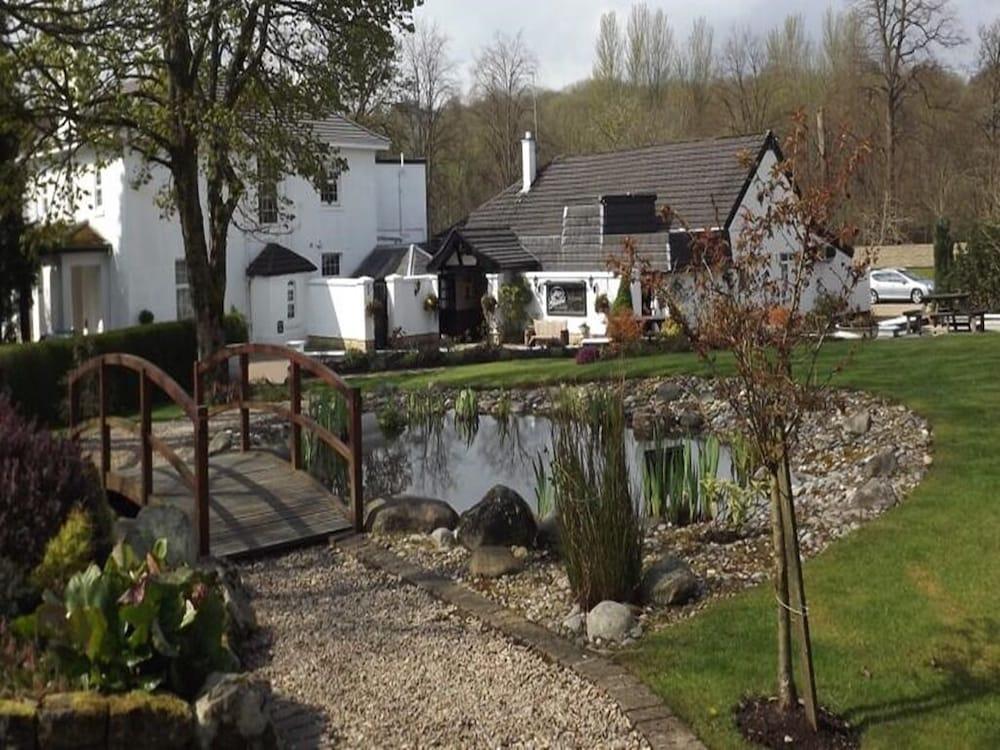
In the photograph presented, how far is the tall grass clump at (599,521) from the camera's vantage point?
7523 mm

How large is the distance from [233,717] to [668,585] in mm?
3248

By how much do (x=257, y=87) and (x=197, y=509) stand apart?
447 inches

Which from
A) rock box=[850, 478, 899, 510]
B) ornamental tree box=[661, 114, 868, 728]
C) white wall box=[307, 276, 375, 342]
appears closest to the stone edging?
ornamental tree box=[661, 114, 868, 728]

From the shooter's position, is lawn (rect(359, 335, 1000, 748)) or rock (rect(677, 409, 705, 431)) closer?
lawn (rect(359, 335, 1000, 748))

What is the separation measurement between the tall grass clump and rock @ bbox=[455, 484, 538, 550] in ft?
4.73

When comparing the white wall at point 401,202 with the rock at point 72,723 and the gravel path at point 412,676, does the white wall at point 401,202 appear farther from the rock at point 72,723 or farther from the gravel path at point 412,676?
the rock at point 72,723

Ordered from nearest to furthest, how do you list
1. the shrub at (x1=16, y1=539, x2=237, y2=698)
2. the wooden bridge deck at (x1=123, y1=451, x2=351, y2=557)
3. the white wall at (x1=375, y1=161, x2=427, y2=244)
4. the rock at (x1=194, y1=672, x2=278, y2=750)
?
the rock at (x1=194, y1=672, x2=278, y2=750), the shrub at (x1=16, y1=539, x2=237, y2=698), the wooden bridge deck at (x1=123, y1=451, x2=351, y2=557), the white wall at (x1=375, y1=161, x2=427, y2=244)

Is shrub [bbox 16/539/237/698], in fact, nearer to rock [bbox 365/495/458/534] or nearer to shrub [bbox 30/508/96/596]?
shrub [bbox 30/508/96/596]

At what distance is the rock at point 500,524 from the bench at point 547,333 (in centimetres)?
2081

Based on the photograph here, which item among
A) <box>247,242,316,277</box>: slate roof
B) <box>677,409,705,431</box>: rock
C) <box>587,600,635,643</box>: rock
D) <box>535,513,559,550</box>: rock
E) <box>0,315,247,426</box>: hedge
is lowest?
<box>587,600,635,643</box>: rock

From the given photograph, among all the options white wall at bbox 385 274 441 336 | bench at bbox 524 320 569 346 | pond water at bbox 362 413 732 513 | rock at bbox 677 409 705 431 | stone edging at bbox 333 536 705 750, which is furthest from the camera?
white wall at bbox 385 274 441 336

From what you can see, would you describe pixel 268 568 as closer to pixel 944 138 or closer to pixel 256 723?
pixel 256 723

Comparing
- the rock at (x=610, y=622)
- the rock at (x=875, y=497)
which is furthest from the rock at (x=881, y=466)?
the rock at (x=610, y=622)

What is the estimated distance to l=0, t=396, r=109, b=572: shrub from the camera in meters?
7.28
